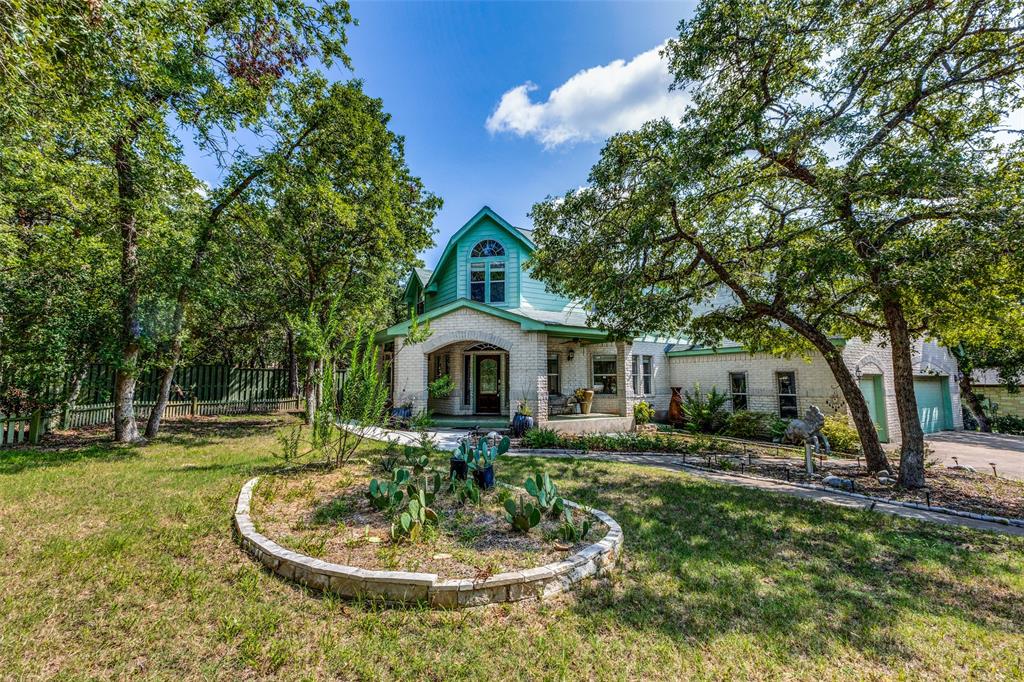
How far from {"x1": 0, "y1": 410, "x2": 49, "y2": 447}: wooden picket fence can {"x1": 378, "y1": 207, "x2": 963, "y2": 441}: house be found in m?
7.89

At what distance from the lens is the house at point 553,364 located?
12477mm

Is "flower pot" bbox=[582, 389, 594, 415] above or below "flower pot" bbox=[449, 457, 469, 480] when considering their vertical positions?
above

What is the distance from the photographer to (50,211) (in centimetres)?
744

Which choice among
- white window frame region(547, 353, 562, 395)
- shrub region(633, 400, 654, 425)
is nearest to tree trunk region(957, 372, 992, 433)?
shrub region(633, 400, 654, 425)

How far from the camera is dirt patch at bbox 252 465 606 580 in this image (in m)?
3.65

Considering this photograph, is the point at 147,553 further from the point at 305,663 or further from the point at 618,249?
the point at 618,249

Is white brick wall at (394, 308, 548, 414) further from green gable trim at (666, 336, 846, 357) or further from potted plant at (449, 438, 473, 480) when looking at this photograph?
green gable trim at (666, 336, 846, 357)

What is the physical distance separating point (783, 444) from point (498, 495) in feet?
34.4

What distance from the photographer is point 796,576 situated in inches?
151

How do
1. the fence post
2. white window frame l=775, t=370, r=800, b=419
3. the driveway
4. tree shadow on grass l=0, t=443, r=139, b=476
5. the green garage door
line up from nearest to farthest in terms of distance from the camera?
1. tree shadow on grass l=0, t=443, r=139, b=476
2. the fence post
3. the driveway
4. white window frame l=775, t=370, r=800, b=419
5. the green garage door

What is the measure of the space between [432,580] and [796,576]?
10.9 ft

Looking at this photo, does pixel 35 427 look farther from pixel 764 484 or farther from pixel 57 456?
pixel 764 484

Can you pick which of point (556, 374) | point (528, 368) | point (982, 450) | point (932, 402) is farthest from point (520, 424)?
point (932, 402)

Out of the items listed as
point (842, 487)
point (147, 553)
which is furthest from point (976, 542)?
point (147, 553)
